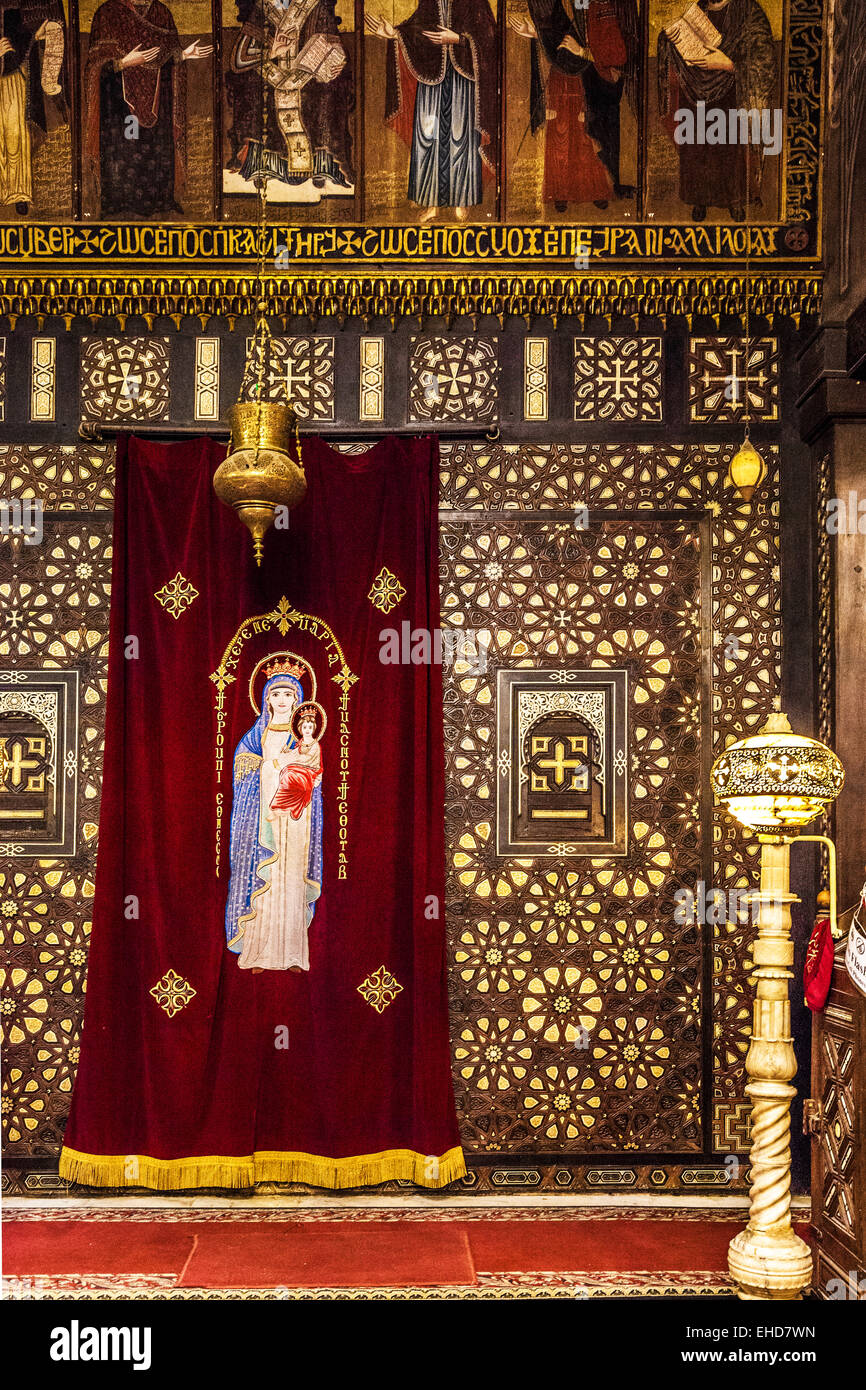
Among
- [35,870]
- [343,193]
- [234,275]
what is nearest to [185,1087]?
[35,870]

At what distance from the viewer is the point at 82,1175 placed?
4.43m

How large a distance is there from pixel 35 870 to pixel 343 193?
125 inches

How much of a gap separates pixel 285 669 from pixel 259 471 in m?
0.92

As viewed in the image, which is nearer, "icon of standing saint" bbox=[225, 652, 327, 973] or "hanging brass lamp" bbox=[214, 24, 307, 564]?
"hanging brass lamp" bbox=[214, 24, 307, 564]

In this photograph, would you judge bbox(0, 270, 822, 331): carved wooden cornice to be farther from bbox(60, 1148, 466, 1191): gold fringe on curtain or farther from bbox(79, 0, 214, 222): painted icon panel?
bbox(60, 1148, 466, 1191): gold fringe on curtain

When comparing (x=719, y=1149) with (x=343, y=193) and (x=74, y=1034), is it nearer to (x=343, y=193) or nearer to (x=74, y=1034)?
(x=74, y=1034)

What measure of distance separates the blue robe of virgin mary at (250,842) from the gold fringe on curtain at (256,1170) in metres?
0.84

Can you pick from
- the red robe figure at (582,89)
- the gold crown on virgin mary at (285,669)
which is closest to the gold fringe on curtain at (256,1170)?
the gold crown on virgin mary at (285,669)

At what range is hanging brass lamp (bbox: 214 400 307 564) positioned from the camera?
421 cm

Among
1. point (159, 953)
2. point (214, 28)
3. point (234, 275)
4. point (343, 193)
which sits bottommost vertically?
point (159, 953)

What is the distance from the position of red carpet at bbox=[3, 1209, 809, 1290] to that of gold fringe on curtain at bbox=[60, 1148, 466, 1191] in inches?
5.1

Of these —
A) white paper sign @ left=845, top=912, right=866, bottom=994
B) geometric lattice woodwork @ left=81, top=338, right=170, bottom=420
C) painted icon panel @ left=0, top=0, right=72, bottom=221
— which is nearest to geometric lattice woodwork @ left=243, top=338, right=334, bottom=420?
geometric lattice woodwork @ left=81, top=338, right=170, bottom=420

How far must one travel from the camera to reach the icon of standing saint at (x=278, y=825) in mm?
Answer: 4605
